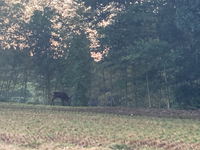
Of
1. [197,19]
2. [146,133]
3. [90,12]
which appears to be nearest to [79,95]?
[90,12]

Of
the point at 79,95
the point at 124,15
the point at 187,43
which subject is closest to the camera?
the point at 187,43

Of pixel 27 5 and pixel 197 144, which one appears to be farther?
pixel 27 5

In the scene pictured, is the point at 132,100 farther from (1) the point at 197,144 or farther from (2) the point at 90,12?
(1) the point at 197,144

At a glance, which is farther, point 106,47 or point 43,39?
point 43,39

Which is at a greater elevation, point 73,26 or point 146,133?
point 73,26

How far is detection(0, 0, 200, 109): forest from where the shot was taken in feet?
75.4

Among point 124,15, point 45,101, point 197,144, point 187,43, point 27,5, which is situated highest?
point 27,5

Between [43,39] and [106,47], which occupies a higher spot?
[43,39]

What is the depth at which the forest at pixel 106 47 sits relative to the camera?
22984 mm

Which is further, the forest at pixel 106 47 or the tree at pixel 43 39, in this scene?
the tree at pixel 43 39

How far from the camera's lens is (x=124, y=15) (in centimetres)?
2500

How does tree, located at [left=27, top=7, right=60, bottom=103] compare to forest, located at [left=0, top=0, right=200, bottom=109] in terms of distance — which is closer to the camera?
forest, located at [left=0, top=0, right=200, bottom=109]

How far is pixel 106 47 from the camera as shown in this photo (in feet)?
89.8

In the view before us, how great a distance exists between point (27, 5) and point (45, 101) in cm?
1134
